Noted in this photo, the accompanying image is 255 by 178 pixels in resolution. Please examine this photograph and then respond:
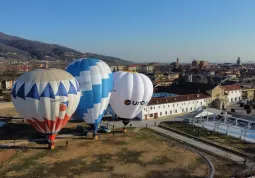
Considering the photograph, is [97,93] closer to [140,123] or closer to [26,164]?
[26,164]

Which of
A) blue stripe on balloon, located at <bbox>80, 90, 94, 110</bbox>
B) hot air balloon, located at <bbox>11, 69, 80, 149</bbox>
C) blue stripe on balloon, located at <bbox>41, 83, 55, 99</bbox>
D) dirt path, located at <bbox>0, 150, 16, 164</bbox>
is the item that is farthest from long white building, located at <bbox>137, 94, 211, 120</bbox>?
dirt path, located at <bbox>0, 150, 16, 164</bbox>

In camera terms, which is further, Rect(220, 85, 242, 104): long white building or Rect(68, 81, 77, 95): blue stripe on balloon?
Rect(220, 85, 242, 104): long white building

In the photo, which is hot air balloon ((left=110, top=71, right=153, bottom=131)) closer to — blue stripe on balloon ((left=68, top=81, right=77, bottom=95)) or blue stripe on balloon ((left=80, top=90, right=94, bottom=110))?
blue stripe on balloon ((left=80, top=90, right=94, bottom=110))

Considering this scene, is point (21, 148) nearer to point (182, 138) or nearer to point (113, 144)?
point (113, 144)

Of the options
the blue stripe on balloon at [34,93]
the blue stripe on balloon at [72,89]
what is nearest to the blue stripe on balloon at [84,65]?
the blue stripe on balloon at [72,89]

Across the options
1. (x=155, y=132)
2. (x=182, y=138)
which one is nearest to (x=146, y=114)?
(x=155, y=132)

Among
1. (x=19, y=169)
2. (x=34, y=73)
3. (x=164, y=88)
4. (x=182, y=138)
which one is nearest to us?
(x=19, y=169)

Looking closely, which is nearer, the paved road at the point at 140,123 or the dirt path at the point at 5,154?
the dirt path at the point at 5,154

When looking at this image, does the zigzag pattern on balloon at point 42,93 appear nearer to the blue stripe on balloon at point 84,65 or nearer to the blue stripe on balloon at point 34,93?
the blue stripe on balloon at point 34,93
